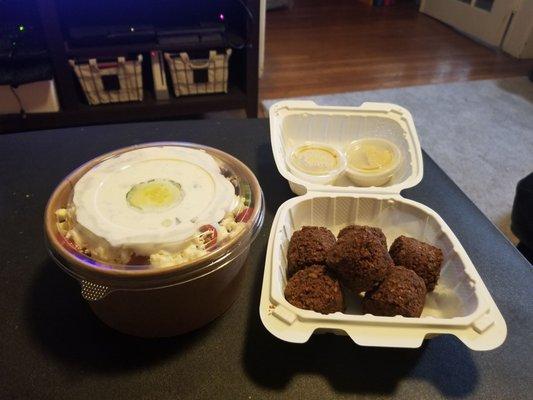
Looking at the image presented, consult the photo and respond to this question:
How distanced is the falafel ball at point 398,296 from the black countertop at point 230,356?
0.06 metres

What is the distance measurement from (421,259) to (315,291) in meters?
0.19

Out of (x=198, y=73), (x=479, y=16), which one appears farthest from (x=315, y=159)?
(x=479, y=16)

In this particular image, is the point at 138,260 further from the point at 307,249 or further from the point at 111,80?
the point at 111,80

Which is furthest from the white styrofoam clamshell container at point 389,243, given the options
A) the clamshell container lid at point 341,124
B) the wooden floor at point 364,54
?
the wooden floor at point 364,54

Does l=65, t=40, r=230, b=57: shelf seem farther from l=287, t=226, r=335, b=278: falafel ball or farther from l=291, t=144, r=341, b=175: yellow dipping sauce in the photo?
l=287, t=226, r=335, b=278: falafel ball

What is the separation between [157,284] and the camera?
0.51m

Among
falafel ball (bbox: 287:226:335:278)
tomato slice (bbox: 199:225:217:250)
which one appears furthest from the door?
tomato slice (bbox: 199:225:217:250)

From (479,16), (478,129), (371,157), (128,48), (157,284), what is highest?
(157,284)

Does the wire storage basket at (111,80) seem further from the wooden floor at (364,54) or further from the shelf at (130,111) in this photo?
the wooden floor at (364,54)

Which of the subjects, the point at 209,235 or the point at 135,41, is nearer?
the point at 209,235

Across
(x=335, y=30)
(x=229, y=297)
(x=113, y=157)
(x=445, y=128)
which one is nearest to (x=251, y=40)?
(x=445, y=128)

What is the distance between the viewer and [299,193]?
0.85 meters

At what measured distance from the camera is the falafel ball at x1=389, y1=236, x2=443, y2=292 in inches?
25.6

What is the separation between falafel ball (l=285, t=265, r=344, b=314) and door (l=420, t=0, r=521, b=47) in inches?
126
